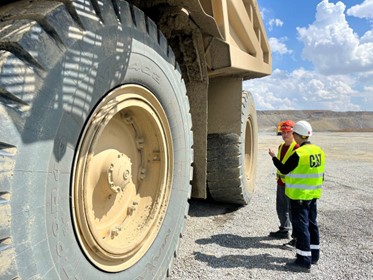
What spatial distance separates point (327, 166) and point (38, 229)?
934 centimetres

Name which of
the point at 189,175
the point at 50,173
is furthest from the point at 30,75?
the point at 189,175

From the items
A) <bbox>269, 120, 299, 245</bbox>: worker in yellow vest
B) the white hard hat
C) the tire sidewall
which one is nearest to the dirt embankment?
<bbox>269, 120, 299, 245</bbox>: worker in yellow vest

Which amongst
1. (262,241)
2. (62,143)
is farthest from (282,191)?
(62,143)

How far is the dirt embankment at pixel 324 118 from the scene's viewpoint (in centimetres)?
5624

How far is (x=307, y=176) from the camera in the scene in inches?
132

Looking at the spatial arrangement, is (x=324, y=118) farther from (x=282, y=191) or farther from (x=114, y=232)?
(x=114, y=232)

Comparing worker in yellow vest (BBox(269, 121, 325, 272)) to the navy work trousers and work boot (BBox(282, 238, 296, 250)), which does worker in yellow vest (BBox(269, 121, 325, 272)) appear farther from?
work boot (BBox(282, 238, 296, 250))

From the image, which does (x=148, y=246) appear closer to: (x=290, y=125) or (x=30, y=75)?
(x=30, y=75)

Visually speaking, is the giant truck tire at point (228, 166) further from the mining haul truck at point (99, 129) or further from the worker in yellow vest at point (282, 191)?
the mining haul truck at point (99, 129)

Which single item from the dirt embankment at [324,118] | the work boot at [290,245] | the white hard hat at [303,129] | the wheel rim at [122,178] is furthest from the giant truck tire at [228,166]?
the dirt embankment at [324,118]

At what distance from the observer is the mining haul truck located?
4.33 feet

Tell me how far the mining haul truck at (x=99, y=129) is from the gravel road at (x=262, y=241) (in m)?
0.85

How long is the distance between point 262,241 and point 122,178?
2288 mm

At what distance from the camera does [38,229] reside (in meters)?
1.38
